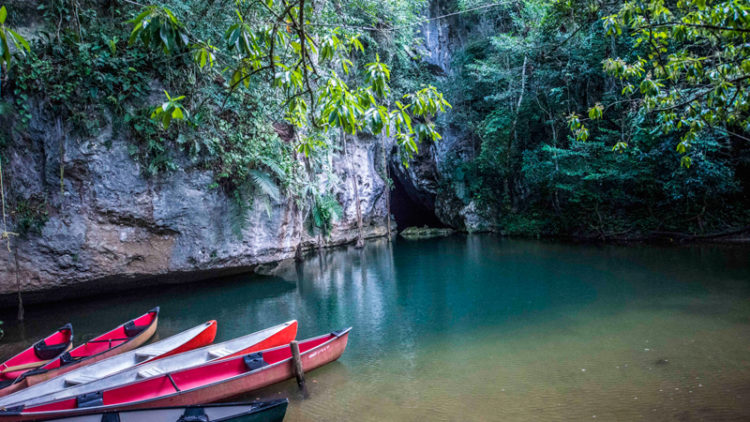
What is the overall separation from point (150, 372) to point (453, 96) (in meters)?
20.4

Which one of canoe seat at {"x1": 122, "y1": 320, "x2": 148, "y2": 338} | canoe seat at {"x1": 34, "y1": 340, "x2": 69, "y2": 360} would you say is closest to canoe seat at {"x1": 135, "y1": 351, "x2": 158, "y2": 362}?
canoe seat at {"x1": 122, "y1": 320, "x2": 148, "y2": 338}

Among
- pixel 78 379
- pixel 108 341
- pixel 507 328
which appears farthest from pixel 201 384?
pixel 507 328

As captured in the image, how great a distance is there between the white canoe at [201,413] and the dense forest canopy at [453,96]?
2533 mm

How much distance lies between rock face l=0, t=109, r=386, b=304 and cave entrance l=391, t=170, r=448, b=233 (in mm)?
16552

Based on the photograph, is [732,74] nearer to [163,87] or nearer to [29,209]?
[163,87]

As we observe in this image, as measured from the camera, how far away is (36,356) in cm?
621

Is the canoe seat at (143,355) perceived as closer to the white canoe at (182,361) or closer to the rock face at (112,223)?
the white canoe at (182,361)

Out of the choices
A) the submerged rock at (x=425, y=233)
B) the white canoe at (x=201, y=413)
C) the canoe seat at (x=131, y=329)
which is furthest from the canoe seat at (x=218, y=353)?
the submerged rock at (x=425, y=233)

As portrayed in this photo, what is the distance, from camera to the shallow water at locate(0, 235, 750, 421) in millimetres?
4559

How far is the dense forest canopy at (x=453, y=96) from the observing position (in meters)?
3.18

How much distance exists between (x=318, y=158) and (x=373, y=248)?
6166 mm

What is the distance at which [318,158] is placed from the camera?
48.5ft

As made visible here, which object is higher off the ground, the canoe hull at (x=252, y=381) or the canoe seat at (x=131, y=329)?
the canoe seat at (x=131, y=329)

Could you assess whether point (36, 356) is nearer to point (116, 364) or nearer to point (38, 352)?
point (38, 352)
